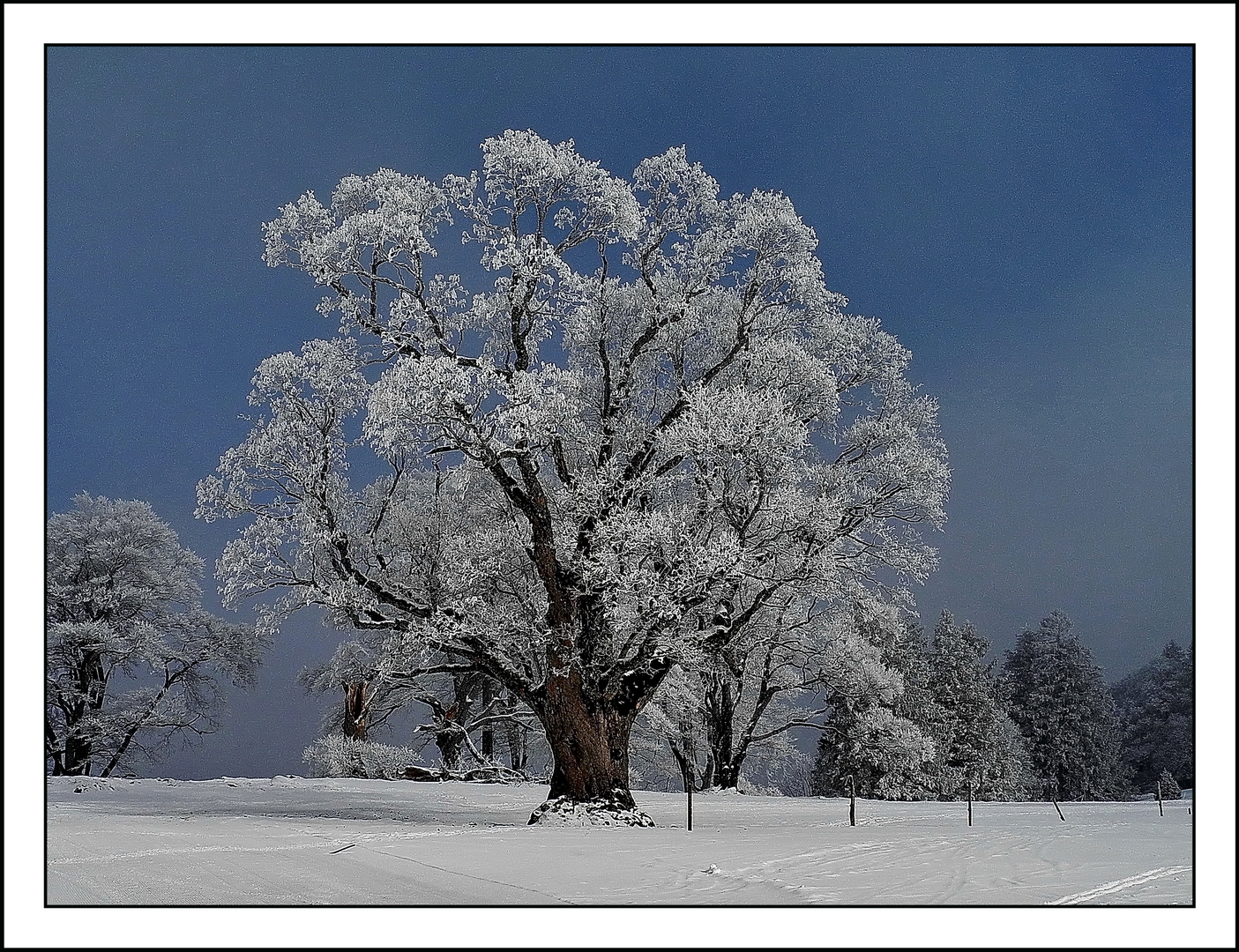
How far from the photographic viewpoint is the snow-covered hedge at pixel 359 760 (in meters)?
20.4

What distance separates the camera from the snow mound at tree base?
11.1 m

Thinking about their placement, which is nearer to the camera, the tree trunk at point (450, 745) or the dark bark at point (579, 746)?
the dark bark at point (579, 746)

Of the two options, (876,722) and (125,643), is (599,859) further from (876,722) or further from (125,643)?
(876,722)

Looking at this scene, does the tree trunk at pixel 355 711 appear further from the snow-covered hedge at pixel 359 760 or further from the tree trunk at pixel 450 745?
the tree trunk at pixel 450 745

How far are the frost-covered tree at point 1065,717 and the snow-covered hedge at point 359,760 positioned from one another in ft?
75.4

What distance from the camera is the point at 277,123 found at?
14.9m

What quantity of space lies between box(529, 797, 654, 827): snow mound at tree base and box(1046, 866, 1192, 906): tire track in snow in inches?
239

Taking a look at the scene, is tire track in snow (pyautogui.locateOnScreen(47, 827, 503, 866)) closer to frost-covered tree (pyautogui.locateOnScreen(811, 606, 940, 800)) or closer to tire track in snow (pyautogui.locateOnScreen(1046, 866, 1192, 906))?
tire track in snow (pyautogui.locateOnScreen(1046, 866, 1192, 906))

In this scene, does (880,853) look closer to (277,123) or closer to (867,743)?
(277,123)

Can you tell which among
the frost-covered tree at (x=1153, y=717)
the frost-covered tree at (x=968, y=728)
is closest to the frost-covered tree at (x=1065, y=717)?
the frost-covered tree at (x=1153, y=717)

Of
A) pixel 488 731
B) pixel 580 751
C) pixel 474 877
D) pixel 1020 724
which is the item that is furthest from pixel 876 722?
pixel 474 877

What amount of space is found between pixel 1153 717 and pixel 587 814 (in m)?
27.5

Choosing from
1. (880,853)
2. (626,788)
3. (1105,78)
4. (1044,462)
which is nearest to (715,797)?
(626,788)

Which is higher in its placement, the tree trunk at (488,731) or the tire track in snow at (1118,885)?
the tire track in snow at (1118,885)
